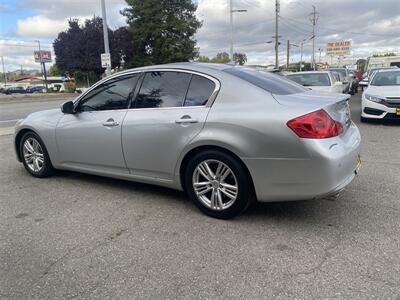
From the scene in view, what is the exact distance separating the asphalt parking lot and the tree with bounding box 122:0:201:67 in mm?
45324

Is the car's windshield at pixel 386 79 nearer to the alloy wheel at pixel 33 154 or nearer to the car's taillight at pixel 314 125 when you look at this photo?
the car's taillight at pixel 314 125

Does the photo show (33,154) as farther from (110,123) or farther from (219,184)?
(219,184)

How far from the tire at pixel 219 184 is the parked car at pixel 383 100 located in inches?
302

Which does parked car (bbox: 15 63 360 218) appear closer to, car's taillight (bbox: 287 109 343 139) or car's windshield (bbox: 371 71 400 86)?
car's taillight (bbox: 287 109 343 139)

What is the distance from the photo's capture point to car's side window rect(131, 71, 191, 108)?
418 cm

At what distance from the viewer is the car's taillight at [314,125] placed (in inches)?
135

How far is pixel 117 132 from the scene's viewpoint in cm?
450

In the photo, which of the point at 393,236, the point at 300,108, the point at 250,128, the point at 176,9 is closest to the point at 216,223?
the point at 250,128

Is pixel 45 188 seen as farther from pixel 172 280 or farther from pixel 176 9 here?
→ pixel 176 9

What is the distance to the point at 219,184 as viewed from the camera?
12.6ft

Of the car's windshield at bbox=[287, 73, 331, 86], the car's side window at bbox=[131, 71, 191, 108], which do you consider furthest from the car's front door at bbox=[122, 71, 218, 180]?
the car's windshield at bbox=[287, 73, 331, 86]

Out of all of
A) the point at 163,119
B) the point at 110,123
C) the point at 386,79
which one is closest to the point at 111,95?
the point at 110,123

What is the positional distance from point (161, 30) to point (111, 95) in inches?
1816

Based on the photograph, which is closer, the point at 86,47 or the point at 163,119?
the point at 163,119
